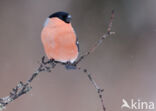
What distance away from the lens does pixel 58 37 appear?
1.97ft

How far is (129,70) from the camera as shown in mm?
1146

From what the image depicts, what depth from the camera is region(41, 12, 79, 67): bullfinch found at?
1.98ft

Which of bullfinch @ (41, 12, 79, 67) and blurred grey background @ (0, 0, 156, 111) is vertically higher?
bullfinch @ (41, 12, 79, 67)

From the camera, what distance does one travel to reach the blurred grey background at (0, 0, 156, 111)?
1011 mm

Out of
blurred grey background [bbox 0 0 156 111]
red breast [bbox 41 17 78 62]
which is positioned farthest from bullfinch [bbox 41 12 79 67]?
blurred grey background [bbox 0 0 156 111]

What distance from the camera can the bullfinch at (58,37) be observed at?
0.60 m

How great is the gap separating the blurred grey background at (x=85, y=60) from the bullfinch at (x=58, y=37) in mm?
383

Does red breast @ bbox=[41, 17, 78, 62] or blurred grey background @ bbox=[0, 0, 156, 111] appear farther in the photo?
blurred grey background @ bbox=[0, 0, 156, 111]

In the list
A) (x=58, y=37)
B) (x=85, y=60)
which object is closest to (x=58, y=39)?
(x=58, y=37)

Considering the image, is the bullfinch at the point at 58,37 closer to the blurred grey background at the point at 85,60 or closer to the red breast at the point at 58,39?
the red breast at the point at 58,39

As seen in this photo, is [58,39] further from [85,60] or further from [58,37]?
[85,60]

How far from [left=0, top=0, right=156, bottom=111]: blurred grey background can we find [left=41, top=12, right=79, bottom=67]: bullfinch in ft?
1.26

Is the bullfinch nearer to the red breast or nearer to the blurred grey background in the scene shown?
the red breast

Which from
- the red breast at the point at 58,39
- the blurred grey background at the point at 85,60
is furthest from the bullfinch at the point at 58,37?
the blurred grey background at the point at 85,60
